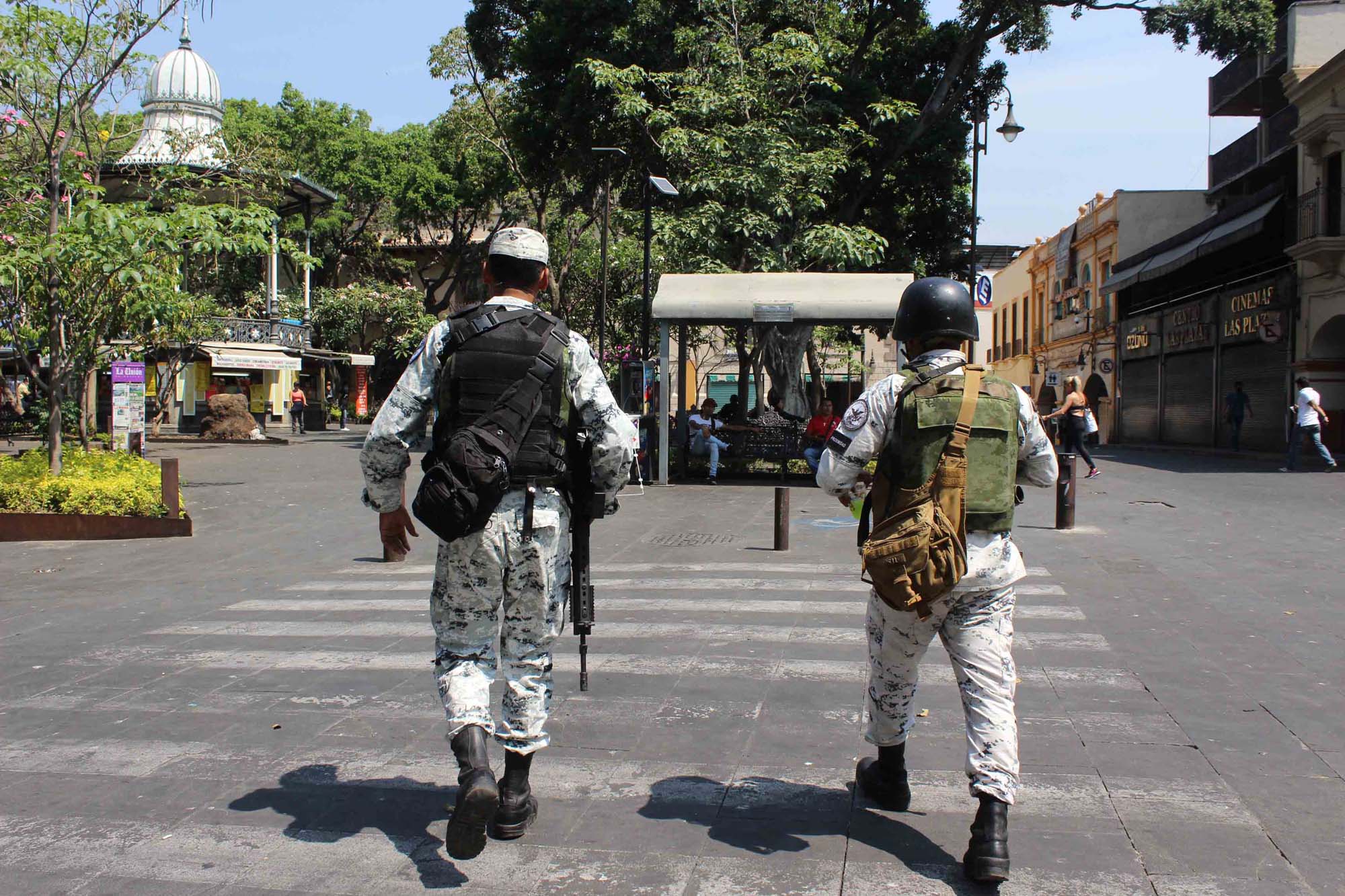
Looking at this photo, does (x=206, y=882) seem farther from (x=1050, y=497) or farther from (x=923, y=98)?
(x=923, y=98)

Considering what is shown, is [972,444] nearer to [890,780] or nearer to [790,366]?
[890,780]

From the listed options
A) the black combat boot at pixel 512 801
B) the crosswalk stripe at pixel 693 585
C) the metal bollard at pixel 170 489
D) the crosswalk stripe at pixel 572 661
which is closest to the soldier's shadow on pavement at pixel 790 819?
the black combat boot at pixel 512 801

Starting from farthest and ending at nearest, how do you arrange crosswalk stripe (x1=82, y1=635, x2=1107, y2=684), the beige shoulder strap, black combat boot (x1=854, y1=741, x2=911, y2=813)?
crosswalk stripe (x1=82, y1=635, x2=1107, y2=684) < black combat boot (x1=854, y1=741, x2=911, y2=813) < the beige shoulder strap

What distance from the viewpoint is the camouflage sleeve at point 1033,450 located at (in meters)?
3.44

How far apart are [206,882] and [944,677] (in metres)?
3.44

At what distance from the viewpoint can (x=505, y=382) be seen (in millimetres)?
3262

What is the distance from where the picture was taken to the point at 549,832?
3486 mm

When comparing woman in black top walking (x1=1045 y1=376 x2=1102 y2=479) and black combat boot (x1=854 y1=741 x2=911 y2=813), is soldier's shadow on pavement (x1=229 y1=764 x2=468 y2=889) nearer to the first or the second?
black combat boot (x1=854 y1=741 x2=911 y2=813)

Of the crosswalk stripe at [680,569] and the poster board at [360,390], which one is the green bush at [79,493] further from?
the poster board at [360,390]

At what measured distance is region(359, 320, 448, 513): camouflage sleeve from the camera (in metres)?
3.35

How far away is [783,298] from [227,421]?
19.9 metres

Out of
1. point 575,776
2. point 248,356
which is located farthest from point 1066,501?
point 248,356

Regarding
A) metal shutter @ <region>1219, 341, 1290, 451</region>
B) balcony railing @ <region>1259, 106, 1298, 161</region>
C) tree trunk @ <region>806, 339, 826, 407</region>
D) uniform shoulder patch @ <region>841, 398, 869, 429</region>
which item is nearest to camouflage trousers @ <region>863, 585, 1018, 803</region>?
uniform shoulder patch @ <region>841, 398, 869, 429</region>

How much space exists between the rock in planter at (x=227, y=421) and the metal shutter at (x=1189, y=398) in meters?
24.9
